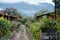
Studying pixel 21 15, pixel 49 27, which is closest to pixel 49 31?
pixel 49 27

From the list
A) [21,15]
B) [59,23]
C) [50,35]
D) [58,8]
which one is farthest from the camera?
[21,15]

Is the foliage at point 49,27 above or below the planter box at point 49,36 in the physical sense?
above

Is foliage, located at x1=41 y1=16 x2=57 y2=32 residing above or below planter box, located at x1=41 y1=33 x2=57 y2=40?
above

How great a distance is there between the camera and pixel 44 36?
37.0ft

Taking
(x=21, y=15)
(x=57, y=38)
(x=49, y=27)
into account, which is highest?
(x=49, y=27)

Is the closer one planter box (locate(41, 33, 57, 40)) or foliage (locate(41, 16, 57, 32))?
planter box (locate(41, 33, 57, 40))

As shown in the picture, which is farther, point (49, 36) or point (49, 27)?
point (49, 27)

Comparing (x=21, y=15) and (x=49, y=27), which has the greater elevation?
(x=49, y=27)

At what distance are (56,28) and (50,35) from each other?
23.5 inches

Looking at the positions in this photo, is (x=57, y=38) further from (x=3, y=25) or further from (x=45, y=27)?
(x=3, y=25)

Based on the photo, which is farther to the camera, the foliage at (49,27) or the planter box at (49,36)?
the foliage at (49,27)

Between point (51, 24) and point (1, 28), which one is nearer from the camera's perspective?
point (51, 24)

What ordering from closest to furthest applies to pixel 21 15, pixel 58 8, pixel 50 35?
pixel 50 35
pixel 58 8
pixel 21 15

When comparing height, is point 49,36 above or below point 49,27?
below
